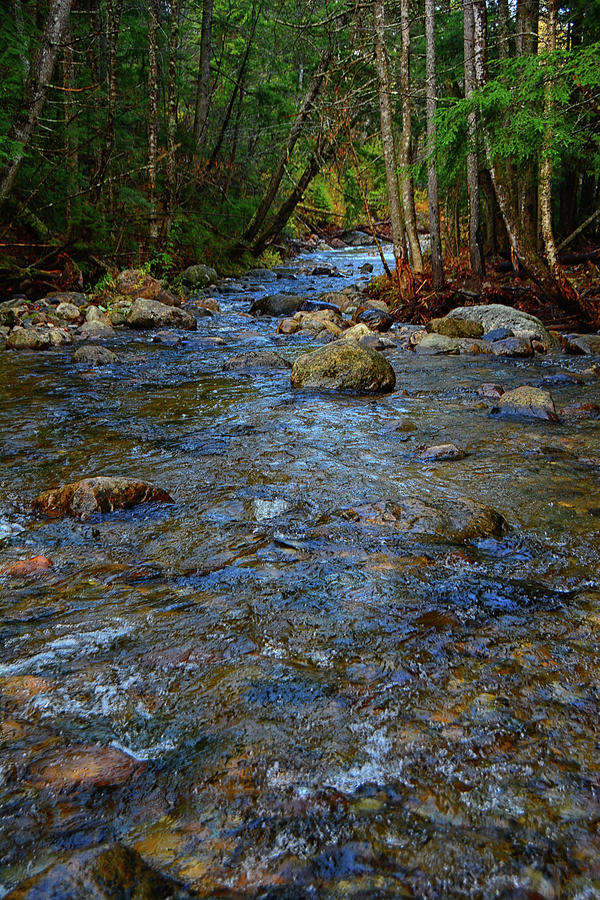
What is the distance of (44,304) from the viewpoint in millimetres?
12109

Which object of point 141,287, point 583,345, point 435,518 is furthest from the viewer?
point 141,287

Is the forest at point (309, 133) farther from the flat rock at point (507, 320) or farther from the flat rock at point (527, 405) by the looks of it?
the flat rock at point (527, 405)

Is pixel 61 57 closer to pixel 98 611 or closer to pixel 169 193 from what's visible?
pixel 169 193

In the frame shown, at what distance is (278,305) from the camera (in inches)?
541

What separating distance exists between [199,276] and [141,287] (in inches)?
158

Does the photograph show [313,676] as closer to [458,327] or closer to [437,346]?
[437,346]

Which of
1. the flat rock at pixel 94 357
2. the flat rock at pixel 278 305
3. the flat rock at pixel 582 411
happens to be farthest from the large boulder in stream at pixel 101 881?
the flat rock at pixel 278 305

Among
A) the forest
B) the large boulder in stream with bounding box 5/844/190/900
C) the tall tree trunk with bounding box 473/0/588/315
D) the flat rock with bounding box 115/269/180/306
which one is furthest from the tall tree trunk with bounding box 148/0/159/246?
the large boulder in stream with bounding box 5/844/190/900

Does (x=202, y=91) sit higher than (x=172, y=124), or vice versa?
(x=202, y=91)

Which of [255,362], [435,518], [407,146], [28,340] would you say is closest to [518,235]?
[407,146]

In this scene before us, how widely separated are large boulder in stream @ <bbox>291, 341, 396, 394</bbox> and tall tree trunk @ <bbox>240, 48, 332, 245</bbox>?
7.71 meters

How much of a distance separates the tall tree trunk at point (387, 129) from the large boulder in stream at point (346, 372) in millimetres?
6100

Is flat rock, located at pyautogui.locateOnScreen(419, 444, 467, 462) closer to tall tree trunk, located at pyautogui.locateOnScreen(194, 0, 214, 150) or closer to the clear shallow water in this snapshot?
the clear shallow water

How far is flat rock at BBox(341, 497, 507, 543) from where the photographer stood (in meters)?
3.34
